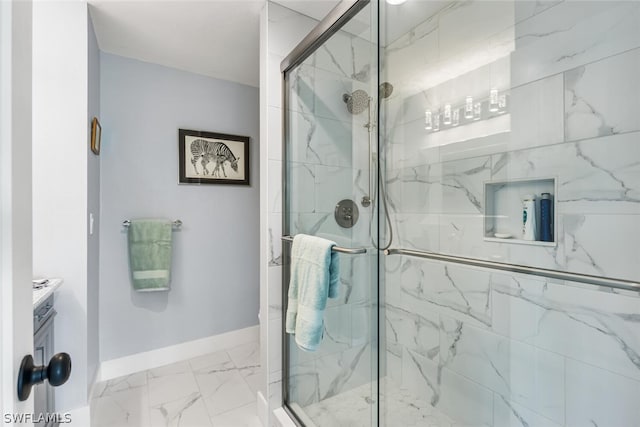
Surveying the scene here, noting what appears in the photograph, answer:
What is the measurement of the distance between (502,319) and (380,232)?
25.0 inches

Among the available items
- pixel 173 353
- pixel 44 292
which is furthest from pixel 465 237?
pixel 173 353

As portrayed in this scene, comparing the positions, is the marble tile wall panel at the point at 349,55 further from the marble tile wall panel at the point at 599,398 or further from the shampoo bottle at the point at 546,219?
the marble tile wall panel at the point at 599,398

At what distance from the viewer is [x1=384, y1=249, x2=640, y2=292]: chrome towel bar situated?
855mm

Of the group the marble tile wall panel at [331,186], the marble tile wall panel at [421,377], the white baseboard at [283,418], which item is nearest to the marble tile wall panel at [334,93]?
the marble tile wall panel at [331,186]

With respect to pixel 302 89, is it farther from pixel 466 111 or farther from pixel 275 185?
pixel 466 111

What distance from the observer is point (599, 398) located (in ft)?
3.56

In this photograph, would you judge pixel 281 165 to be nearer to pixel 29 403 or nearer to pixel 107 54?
pixel 29 403

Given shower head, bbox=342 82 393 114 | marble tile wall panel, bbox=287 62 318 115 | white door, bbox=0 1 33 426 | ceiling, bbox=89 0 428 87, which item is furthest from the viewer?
ceiling, bbox=89 0 428 87

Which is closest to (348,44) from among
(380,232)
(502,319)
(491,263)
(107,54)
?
(380,232)

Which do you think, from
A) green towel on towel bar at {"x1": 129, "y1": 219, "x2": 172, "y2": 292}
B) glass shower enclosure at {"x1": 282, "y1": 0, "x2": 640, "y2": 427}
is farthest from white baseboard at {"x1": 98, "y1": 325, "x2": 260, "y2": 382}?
glass shower enclosure at {"x1": 282, "y1": 0, "x2": 640, "y2": 427}

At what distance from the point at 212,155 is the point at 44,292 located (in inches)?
59.6

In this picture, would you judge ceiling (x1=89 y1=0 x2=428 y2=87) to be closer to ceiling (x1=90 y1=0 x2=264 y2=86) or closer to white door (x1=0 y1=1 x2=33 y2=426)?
ceiling (x1=90 y1=0 x2=264 y2=86)

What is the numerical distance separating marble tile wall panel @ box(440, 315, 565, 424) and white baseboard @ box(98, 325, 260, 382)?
1.81 metres

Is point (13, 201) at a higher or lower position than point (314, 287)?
higher
